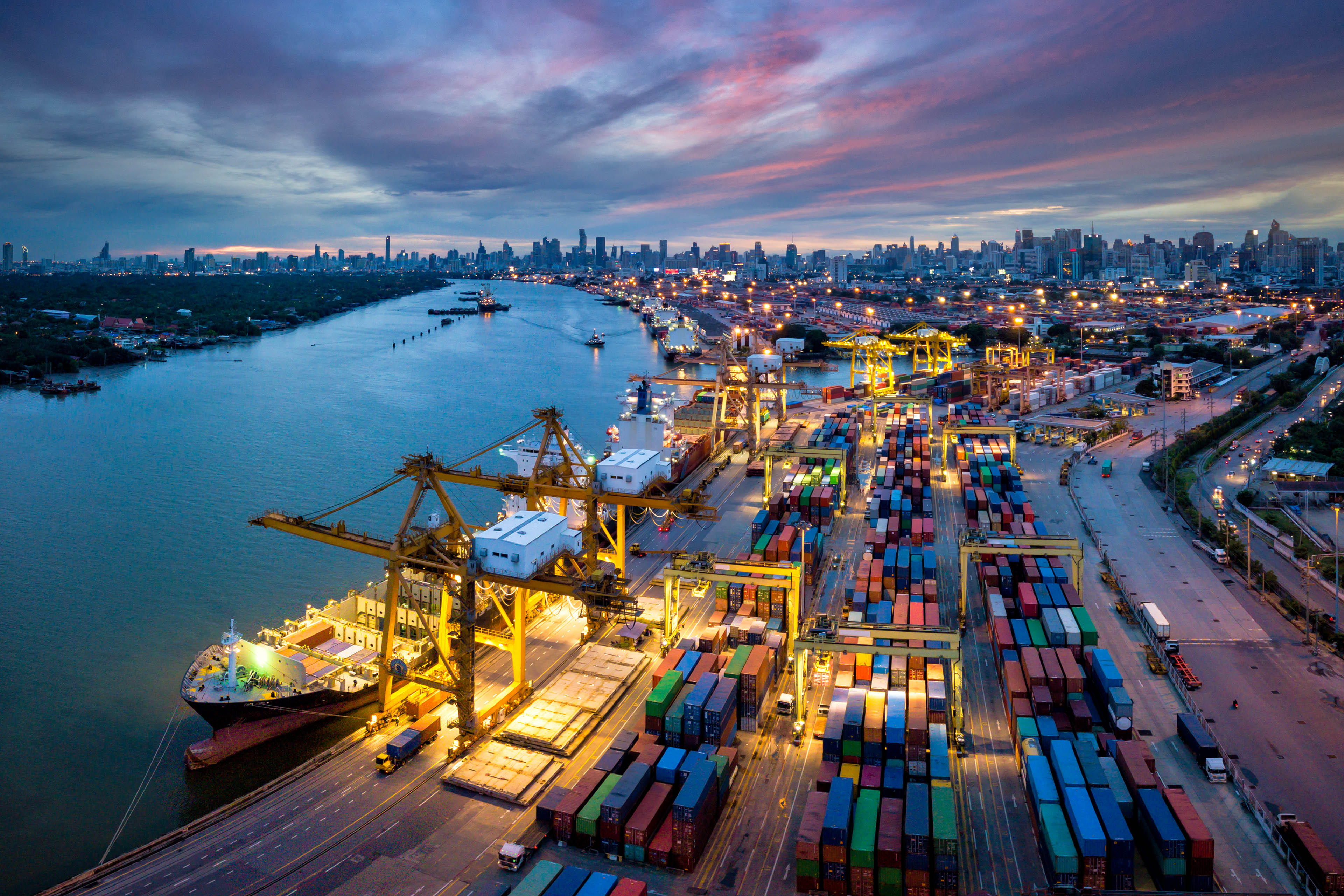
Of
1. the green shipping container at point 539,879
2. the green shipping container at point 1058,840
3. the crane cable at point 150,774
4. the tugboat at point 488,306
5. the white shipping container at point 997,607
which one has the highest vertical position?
the tugboat at point 488,306

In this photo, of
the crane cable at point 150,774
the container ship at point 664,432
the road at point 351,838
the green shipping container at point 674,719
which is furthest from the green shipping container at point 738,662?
the container ship at point 664,432

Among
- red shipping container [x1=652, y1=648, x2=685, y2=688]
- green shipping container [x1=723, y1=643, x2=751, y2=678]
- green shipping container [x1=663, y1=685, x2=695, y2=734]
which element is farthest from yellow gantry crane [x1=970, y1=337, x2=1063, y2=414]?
green shipping container [x1=663, y1=685, x2=695, y2=734]

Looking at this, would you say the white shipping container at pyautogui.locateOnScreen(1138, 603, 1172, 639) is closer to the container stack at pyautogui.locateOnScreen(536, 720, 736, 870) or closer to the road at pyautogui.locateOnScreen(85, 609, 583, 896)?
the container stack at pyautogui.locateOnScreen(536, 720, 736, 870)

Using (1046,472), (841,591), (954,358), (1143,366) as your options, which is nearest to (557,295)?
(954,358)

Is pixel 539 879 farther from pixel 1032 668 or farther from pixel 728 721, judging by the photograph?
pixel 1032 668

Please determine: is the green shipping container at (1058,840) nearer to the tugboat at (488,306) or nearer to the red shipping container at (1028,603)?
the red shipping container at (1028,603)

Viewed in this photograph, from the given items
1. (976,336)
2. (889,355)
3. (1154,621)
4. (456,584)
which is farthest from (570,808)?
(976,336)
